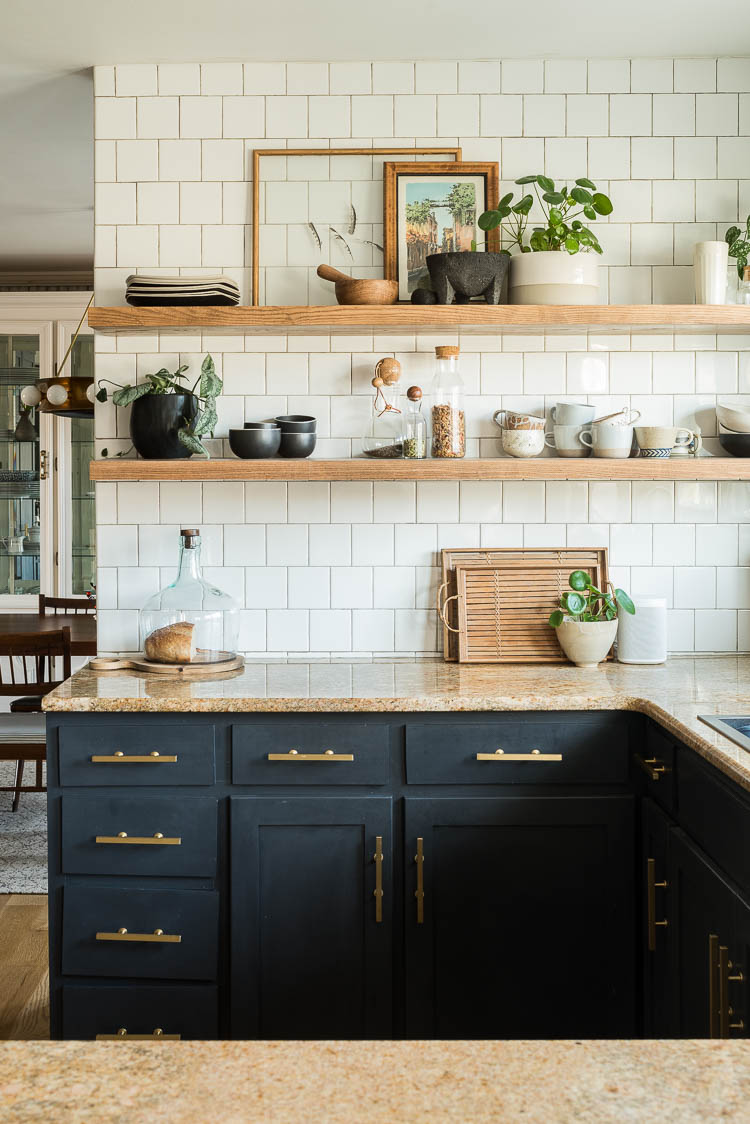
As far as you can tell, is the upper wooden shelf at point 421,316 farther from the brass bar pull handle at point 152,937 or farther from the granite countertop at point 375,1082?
the granite countertop at point 375,1082

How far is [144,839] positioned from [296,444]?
1167 millimetres

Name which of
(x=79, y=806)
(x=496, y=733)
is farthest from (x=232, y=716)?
(x=496, y=733)

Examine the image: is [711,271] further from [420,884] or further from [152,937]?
[152,937]

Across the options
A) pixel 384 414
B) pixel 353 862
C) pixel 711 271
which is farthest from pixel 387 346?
pixel 353 862

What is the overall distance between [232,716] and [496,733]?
25.6 inches

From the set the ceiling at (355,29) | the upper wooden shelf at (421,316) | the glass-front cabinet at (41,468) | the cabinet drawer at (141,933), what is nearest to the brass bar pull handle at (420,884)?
the cabinet drawer at (141,933)

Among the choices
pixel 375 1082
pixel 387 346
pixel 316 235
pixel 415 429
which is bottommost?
pixel 375 1082

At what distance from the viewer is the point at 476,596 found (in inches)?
123

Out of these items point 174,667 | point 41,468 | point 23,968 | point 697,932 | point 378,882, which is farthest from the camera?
point 41,468

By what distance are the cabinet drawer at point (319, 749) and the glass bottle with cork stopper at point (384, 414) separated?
923mm

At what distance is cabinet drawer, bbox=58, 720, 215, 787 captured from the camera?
2539 mm

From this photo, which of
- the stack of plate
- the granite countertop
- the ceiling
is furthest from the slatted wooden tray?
the granite countertop

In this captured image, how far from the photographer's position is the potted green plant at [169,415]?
9.71 ft

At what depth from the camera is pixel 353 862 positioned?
2.53 m
